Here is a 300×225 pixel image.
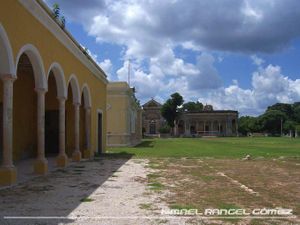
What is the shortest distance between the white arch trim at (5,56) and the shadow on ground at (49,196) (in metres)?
2.90

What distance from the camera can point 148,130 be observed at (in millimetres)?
118250

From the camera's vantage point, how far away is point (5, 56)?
11.6 m

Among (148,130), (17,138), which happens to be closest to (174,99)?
(148,130)

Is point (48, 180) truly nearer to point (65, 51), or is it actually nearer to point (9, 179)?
point (9, 179)

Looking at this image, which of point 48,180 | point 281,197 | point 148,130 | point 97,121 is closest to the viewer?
point 281,197

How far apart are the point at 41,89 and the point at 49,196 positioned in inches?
235

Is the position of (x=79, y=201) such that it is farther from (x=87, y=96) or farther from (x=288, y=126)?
(x=288, y=126)

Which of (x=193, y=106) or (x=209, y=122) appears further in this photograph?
(x=193, y=106)

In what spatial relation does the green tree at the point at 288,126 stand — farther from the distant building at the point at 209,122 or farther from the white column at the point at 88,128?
the white column at the point at 88,128

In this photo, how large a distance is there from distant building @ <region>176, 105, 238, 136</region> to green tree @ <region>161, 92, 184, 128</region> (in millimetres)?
8237

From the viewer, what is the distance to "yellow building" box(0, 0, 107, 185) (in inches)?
465

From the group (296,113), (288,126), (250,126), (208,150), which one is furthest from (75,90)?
(296,113)

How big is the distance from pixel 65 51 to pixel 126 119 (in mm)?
21272

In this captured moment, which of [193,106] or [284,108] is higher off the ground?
[193,106]
